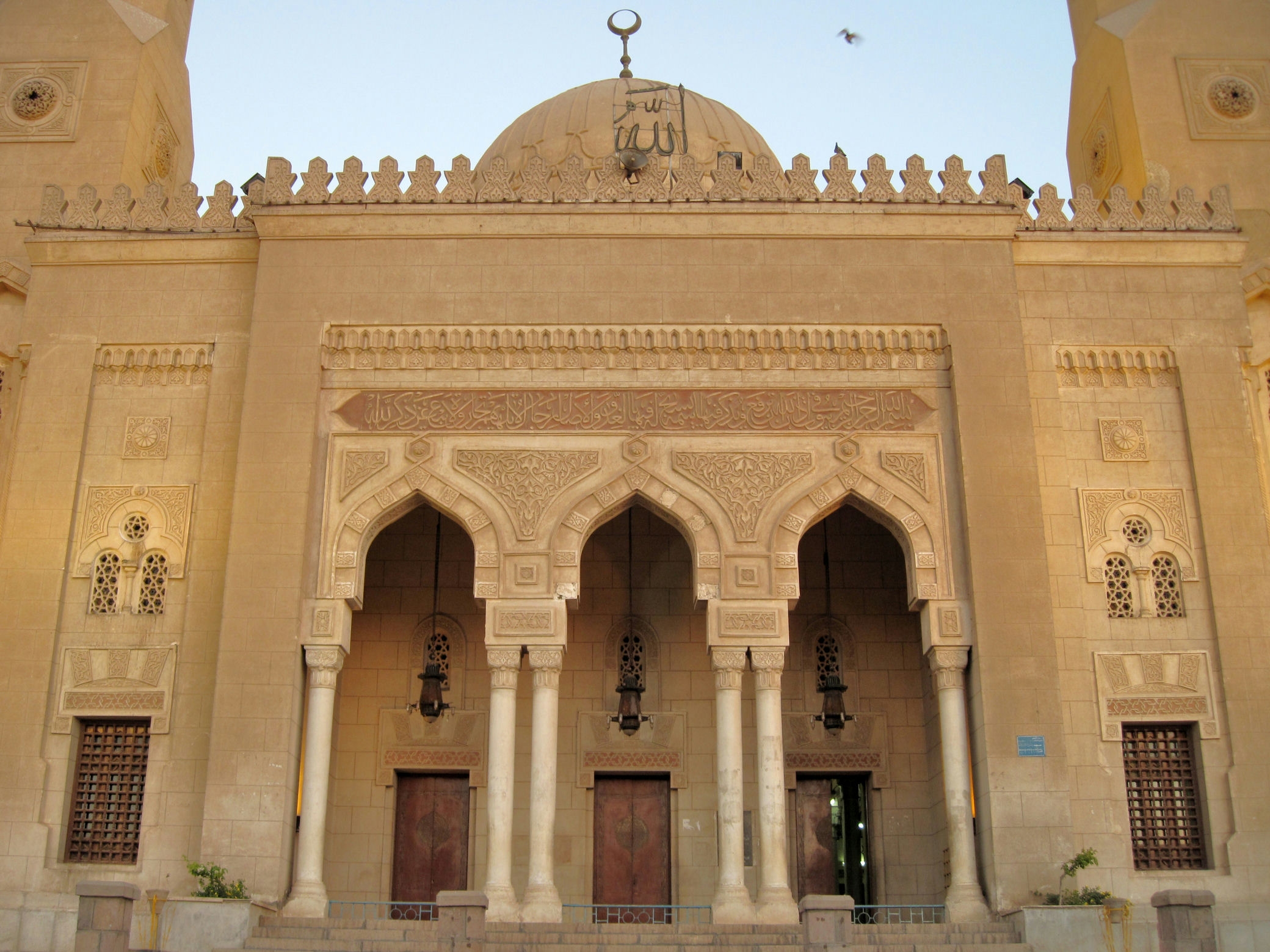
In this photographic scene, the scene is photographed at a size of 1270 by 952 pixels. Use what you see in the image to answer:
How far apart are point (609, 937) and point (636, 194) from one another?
252 inches

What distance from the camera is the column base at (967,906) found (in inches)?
407

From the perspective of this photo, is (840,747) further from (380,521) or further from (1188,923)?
(380,521)

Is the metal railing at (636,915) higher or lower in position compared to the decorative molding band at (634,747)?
lower

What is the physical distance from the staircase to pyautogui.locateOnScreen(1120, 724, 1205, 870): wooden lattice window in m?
1.75

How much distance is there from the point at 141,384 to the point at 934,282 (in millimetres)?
7149

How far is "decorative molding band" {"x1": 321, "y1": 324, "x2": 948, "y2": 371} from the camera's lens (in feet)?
39.2

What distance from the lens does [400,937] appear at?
988 cm

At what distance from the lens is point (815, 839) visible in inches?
504

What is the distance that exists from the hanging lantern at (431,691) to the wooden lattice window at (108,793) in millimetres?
2337

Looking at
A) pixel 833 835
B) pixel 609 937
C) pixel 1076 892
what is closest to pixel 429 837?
pixel 609 937

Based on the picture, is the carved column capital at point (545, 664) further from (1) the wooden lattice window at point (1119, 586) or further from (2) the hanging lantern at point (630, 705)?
(1) the wooden lattice window at point (1119, 586)

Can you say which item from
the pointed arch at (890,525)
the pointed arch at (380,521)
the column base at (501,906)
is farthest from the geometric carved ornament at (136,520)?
the pointed arch at (890,525)

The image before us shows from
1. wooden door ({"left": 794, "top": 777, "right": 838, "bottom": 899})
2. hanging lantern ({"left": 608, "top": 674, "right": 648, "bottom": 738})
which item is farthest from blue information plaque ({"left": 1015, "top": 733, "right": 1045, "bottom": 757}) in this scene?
hanging lantern ({"left": 608, "top": 674, "right": 648, "bottom": 738})

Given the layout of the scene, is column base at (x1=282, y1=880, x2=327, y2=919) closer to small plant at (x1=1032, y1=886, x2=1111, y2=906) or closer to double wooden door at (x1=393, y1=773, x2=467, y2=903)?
double wooden door at (x1=393, y1=773, x2=467, y2=903)
